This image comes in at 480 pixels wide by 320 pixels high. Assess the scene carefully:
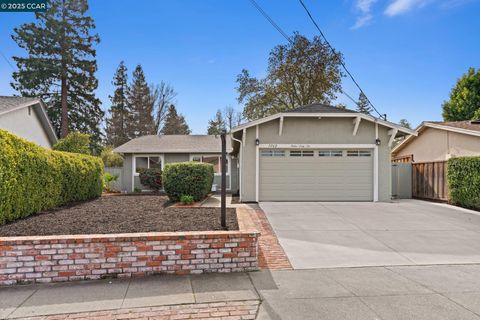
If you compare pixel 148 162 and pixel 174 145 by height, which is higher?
pixel 174 145

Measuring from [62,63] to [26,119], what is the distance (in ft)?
43.4

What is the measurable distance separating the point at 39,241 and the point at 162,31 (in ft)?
30.1

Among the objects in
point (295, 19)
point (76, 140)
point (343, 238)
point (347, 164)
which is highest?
point (295, 19)

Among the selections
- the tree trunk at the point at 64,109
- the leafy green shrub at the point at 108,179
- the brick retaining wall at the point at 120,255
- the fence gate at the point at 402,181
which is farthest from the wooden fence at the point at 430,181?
the tree trunk at the point at 64,109

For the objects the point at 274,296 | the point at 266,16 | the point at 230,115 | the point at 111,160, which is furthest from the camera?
the point at 230,115

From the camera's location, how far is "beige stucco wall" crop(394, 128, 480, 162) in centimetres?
1245

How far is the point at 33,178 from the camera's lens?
6941 mm

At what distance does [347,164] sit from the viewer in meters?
11.7

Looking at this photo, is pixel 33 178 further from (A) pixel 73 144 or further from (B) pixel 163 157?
(B) pixel 163 157

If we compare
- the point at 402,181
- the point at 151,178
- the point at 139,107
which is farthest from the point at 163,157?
the point at 139,107

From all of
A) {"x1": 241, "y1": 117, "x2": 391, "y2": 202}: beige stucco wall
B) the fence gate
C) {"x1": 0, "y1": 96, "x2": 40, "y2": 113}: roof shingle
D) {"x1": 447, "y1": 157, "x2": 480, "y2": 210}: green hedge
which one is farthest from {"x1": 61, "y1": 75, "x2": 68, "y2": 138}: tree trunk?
{"x1": 447, "y1": 157, "x2": 480, "y2": 210}: green hedge

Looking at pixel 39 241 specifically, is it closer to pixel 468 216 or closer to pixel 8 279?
pixel 8 279

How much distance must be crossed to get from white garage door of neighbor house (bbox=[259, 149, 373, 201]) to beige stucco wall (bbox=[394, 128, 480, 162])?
14.8ft

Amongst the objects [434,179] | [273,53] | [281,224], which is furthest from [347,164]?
[273,53]
